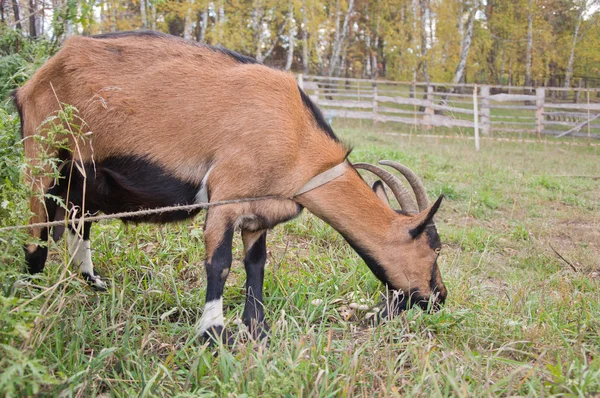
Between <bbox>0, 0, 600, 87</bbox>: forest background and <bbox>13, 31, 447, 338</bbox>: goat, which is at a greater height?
<bbox>0, 0, 600, 87</bbox>: forest background

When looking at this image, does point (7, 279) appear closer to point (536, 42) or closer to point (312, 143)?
point (312, 143)

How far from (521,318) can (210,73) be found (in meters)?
2.68

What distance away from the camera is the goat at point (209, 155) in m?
3.30

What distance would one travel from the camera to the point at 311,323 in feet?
11.8

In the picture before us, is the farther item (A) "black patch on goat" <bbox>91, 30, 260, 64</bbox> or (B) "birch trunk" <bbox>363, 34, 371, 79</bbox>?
(B) "birch trunk" <bbox>363, 34, 371, 79</bbox>

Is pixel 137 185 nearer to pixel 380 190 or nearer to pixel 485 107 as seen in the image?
pixel 380 190

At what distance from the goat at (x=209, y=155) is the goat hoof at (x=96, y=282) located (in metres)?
0.52

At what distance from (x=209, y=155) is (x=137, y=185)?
0.51 m

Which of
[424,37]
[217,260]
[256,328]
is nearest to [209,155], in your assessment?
[217,260]

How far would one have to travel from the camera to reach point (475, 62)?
3052cm

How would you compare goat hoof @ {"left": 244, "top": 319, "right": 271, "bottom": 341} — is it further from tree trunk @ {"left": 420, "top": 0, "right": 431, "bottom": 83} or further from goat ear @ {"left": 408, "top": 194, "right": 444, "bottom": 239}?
tree trunk @ {"left": 420, "top": 0, "right": 431, "bottom": 83}

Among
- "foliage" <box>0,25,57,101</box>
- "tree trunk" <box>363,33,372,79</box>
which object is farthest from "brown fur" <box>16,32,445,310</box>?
"tree trunk" <box>363,33,372,79</box>

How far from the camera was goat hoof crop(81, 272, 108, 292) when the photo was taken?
384 centimetres

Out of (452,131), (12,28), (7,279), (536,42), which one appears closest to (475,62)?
(536,42)
